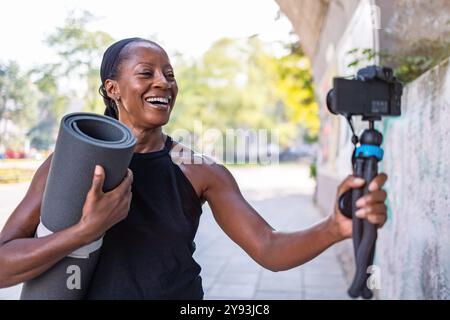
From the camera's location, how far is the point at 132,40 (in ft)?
5.76

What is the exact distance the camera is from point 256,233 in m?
1.71

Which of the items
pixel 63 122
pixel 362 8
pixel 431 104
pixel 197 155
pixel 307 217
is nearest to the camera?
pixel 63 122

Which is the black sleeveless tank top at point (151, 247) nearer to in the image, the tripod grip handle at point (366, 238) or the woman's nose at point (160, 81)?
the woman's nose at point (160, 81)

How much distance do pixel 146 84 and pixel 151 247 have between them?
56cm

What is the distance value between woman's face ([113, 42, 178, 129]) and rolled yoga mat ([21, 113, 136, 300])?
35cm

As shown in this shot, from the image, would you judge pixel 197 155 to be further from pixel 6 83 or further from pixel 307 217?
pixel 307 217

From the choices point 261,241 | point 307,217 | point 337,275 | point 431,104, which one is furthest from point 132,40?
point 307,217

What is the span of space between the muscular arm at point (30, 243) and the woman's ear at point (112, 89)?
15.6 inches

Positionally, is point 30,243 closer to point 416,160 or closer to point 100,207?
point 100,207

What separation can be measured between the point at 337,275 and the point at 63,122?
16.2 feet

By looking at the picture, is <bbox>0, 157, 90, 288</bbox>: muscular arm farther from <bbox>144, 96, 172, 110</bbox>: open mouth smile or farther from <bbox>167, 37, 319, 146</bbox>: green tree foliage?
<bbox>167, 37, 319, 146</bbox>: green tree foliage

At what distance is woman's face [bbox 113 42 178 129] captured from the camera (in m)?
1.70

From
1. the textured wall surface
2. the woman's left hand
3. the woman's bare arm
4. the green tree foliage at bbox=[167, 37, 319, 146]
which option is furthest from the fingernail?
the green tree foliage at bbox=[167, 37, 319, 146]
